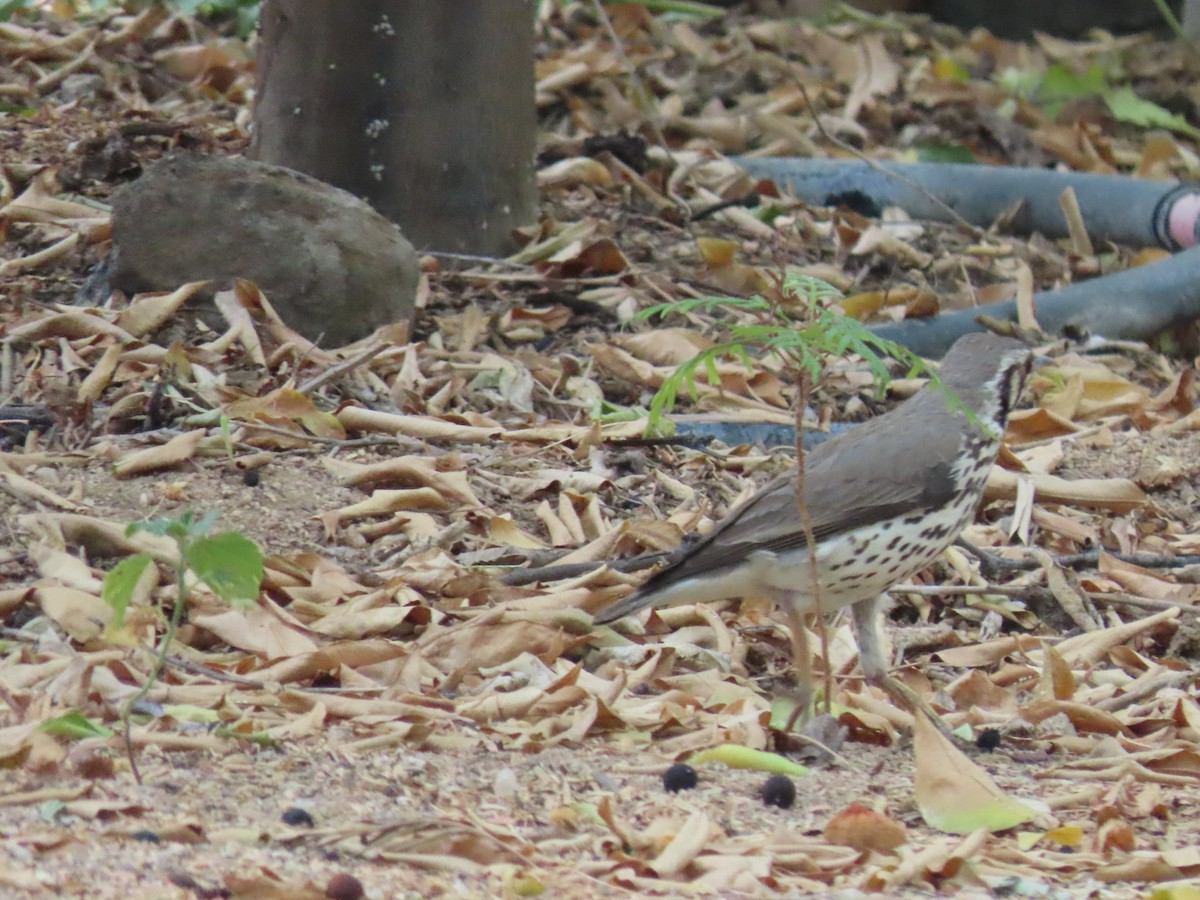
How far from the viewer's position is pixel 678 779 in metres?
3.53

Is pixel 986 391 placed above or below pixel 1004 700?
above

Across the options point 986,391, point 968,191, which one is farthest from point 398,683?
point 968,191

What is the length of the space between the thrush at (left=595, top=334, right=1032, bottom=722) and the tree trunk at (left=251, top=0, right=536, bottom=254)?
2.65 meters

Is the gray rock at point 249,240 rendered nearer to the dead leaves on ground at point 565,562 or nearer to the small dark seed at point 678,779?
the dead leaves on ground at point 565,562

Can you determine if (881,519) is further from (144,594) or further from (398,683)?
(144,594)

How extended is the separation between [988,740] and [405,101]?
3.53 meters

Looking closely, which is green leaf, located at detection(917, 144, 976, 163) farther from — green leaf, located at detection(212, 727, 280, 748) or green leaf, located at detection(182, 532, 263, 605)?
green leaf, located at detection(182, 532, 263, 605)

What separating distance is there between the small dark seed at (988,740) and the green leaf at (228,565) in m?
1.76

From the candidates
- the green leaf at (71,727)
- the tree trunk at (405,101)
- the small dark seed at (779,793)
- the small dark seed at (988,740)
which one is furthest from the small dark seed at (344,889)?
the tree trunk at (405,101)

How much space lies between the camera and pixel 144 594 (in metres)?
4.29

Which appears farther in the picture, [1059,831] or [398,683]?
[398,683]

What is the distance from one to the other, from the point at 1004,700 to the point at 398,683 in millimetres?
1528

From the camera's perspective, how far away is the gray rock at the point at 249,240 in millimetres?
5855

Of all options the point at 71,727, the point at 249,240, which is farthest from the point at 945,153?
the point at 71,727
